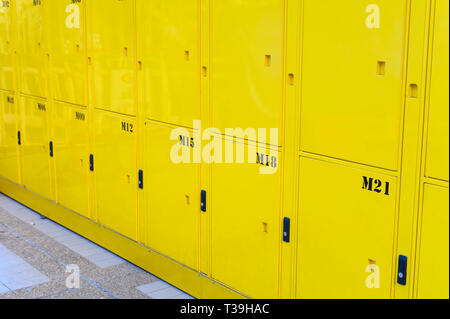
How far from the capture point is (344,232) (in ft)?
11.2

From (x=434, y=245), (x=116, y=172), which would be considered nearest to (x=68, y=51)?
(x=116, y=172)

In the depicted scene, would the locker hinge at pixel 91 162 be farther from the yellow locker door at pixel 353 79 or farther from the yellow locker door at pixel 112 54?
the yellow locker door at pixel 353 79

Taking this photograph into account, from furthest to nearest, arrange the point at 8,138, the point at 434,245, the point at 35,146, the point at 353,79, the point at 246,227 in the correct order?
the point at 8,138, the point at 35,146, the point at 246,227, the point at 353,79, the point at 434,245

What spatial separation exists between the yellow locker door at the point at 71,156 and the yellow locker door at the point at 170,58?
1288 mm

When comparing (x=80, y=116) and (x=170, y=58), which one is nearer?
(x=170, y=58)

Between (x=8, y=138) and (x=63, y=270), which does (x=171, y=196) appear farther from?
(x=8, y=138)

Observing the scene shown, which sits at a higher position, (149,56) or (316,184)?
(149,56)

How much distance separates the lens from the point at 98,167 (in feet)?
18.9

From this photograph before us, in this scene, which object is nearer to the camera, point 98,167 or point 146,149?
point 146,149

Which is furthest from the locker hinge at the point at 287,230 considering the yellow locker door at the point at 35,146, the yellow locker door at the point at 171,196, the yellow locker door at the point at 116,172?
the yellow locker door at the point at 35,146

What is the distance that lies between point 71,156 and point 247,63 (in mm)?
2917

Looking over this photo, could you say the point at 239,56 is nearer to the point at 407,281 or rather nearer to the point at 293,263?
the point at 293,263

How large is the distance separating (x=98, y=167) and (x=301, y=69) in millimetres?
2859
